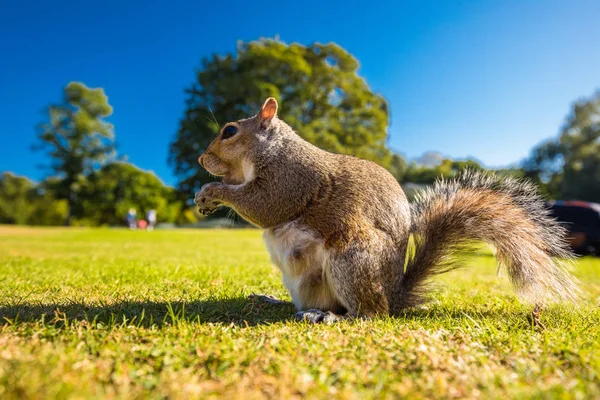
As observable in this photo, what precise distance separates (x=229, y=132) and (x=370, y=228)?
4.11 ft

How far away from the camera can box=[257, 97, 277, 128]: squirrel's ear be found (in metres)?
2.79

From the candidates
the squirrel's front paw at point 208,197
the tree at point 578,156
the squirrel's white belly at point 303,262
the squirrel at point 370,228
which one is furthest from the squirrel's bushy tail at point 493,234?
the tree at point 578,156

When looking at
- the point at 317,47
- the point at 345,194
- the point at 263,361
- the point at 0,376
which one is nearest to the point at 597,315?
the point at 345,194

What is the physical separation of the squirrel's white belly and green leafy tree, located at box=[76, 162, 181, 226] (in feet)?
105

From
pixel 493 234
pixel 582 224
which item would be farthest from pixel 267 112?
pixel 582 224

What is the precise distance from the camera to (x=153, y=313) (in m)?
2.18

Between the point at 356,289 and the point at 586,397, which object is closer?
the point at 586,397

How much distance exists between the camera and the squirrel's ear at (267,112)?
110 inches

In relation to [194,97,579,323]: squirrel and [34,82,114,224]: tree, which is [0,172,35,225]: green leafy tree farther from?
[194,97,579,323]: squirrel

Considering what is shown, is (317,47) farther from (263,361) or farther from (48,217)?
(48,217)

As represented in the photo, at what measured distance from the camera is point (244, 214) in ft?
7.95

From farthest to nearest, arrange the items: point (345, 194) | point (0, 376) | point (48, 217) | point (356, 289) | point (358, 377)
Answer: point (48, 217) → point (345, 194) → point (356, 289) → point (358, 377) → point (0, 376)

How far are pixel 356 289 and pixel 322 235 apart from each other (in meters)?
0.34

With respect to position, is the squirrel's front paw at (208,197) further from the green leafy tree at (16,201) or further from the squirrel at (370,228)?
the green leafy tree at (16,201)
